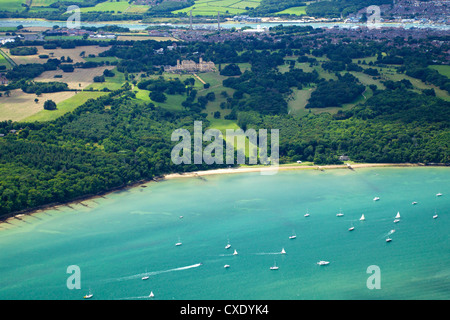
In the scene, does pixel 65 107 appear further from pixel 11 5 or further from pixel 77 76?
pixel 11 5

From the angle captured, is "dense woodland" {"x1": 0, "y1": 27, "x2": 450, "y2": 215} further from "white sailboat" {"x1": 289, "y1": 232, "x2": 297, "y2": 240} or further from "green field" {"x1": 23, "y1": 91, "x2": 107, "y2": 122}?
"white sailboat" {"x1": 289, "y1": 232, "x2": 297, "y2": 240}

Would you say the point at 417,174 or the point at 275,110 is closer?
the point at 417,174

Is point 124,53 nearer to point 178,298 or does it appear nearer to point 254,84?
point 254,84

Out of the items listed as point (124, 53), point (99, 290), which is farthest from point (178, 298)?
point (124, 53)

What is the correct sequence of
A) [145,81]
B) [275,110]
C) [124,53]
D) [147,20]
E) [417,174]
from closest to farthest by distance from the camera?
[417,174] → [275,110] → [145,81] → [124,53] → [147,20]

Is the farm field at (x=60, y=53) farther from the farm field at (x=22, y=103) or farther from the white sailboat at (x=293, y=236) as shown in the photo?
the white sailboat at (x=293, y=236)

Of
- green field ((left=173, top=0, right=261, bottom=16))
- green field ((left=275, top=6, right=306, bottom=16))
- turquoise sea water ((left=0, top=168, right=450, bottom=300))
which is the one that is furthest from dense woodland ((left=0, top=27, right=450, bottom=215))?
green field ((left=173, top=0, right=261, bottom=16))
